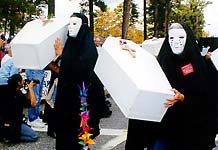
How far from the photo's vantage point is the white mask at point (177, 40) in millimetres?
4289

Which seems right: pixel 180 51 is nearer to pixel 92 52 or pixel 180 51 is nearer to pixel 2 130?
pixel 92 52

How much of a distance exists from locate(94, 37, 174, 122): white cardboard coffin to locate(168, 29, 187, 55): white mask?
0.21 m

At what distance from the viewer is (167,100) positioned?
397cm

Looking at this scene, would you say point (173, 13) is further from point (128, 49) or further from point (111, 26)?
point (128, 49)

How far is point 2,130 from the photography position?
7070 millimetres

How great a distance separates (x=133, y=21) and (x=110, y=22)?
3.97 meters

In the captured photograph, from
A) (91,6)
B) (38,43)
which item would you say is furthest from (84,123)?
(91,6)

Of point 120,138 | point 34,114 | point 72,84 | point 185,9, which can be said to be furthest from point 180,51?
point 185,9

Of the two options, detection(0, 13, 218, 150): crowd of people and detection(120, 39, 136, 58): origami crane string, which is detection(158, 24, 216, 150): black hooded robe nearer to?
detection(0, 13, 218, 150): crowd of people

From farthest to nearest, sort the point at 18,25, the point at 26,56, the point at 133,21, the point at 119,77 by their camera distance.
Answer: the point at 133,21 < the point at 18,25 < the point at 26,56 < the point at 119,77

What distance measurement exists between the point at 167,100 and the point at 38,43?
4.49 feet

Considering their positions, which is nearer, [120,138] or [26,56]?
[26,56]

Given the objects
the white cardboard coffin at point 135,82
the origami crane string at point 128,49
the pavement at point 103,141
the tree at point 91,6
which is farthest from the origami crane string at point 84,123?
the tree at point 91,6

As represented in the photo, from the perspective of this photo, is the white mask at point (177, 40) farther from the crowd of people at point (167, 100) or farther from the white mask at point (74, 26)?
the white mask at point (74, 26)
